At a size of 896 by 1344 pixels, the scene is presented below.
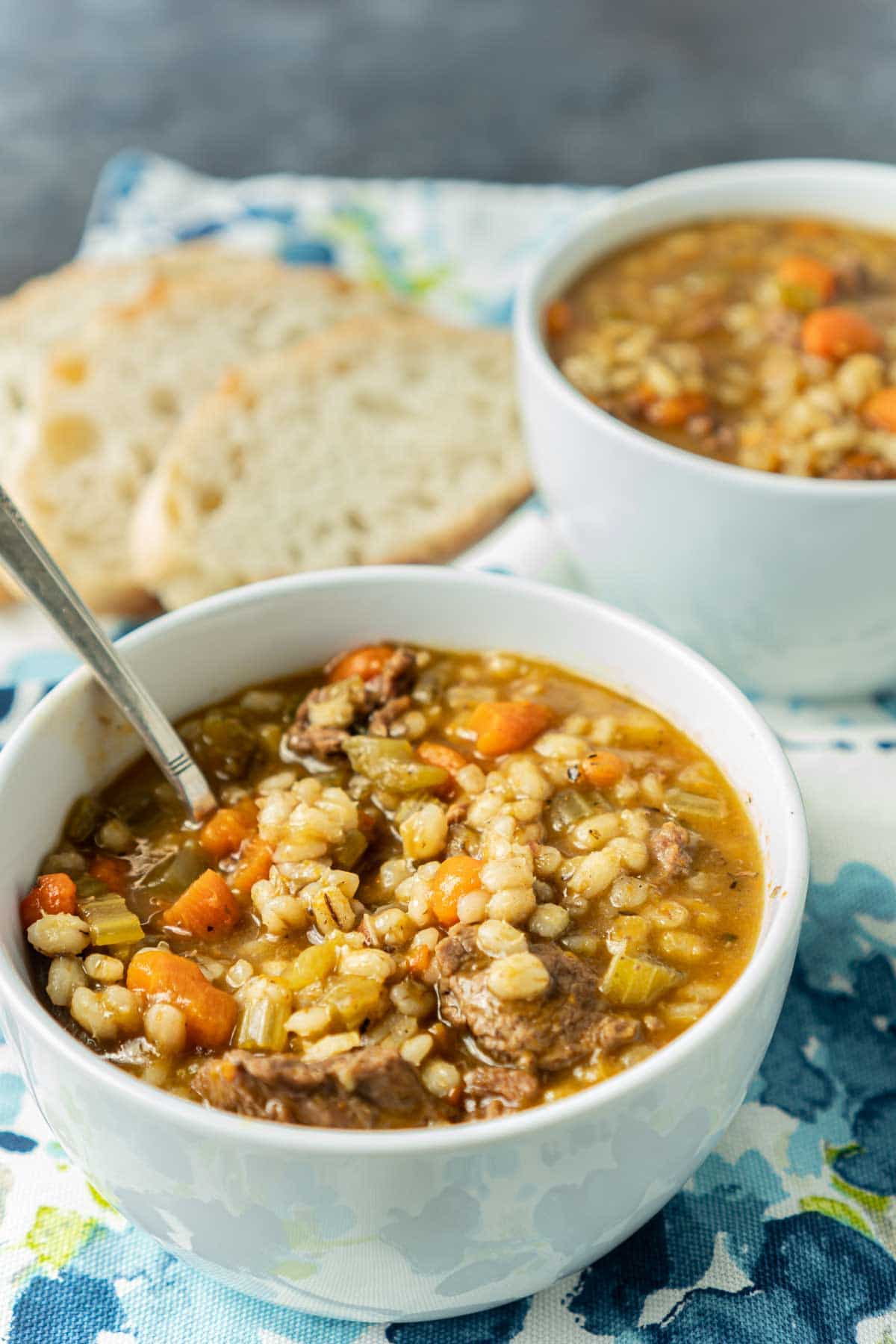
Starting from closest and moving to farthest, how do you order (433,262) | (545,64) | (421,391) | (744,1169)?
(744,1169)
(421,391)
(433,262)
(545,64)

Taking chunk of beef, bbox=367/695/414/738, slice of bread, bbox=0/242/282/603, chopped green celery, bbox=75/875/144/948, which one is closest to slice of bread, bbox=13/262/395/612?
slice of bread, bbox=0/242/282/603

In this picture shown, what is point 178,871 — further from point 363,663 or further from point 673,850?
point 673,850

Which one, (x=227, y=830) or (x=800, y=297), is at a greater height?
(x=227, y=830)

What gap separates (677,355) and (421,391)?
1326mm

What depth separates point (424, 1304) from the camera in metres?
2.26

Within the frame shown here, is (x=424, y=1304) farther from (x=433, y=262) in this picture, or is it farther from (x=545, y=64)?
(x=545, y=64)

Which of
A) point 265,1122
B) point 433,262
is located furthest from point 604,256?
point 265,1122

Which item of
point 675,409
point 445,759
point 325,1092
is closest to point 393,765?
point 445,759

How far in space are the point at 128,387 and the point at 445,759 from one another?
2590 millimetres

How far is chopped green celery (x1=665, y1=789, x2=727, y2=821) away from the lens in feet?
8.70

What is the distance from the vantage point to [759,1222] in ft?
8.53

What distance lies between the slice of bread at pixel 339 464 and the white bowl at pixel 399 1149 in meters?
1.63

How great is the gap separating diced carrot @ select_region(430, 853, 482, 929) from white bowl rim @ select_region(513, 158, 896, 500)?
1.30 metres

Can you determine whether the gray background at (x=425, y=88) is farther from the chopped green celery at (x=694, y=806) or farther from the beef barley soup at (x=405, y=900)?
the chopped green celery at (x=694, y=806)
